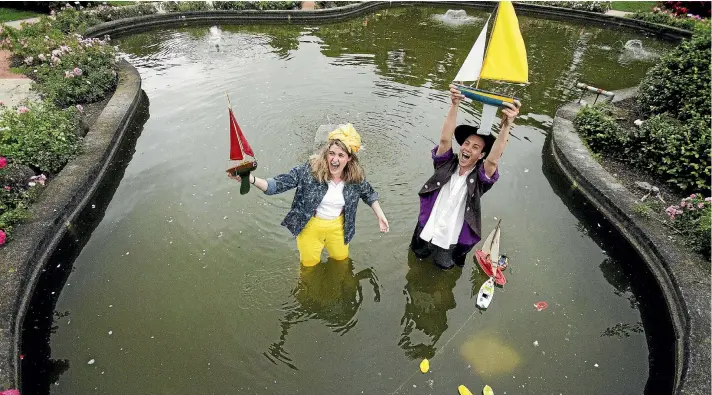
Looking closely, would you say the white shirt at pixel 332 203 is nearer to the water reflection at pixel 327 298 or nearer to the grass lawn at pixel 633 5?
the water reflection at pixel 327 298

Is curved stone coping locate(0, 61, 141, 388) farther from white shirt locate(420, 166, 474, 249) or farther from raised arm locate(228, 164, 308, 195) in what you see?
white shirt locate(420, 166, 474, 249)

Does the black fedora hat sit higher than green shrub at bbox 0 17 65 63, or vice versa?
the black fedora hat

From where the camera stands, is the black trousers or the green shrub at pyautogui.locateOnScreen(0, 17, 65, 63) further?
the green shrub at pyautogui.locateOnScreen(0, 17, 65, 63)

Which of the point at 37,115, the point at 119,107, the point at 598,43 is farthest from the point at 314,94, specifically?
the point at 598,43

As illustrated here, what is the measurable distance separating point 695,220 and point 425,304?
3.58 meters

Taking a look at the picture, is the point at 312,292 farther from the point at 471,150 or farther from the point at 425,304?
the point at 471,150

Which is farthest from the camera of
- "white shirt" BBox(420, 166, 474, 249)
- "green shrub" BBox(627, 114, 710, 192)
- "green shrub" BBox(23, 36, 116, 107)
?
"green shrub" BBox(23, 36, 116, 107)

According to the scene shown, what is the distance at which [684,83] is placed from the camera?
741 cm

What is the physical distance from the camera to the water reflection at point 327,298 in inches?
178

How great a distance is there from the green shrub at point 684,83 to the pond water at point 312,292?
2.01m

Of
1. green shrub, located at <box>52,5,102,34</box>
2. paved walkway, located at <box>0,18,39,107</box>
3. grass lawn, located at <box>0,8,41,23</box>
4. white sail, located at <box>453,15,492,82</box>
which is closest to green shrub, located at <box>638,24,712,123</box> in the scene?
white sail, located at <box>453,15,492,82</box>

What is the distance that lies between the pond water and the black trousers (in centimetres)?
21

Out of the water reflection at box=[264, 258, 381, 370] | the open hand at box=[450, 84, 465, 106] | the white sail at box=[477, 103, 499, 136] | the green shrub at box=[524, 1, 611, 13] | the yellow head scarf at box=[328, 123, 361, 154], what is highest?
the green shrub at box=[524, 1, 611, 13]

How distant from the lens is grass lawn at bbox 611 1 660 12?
59.0ft
